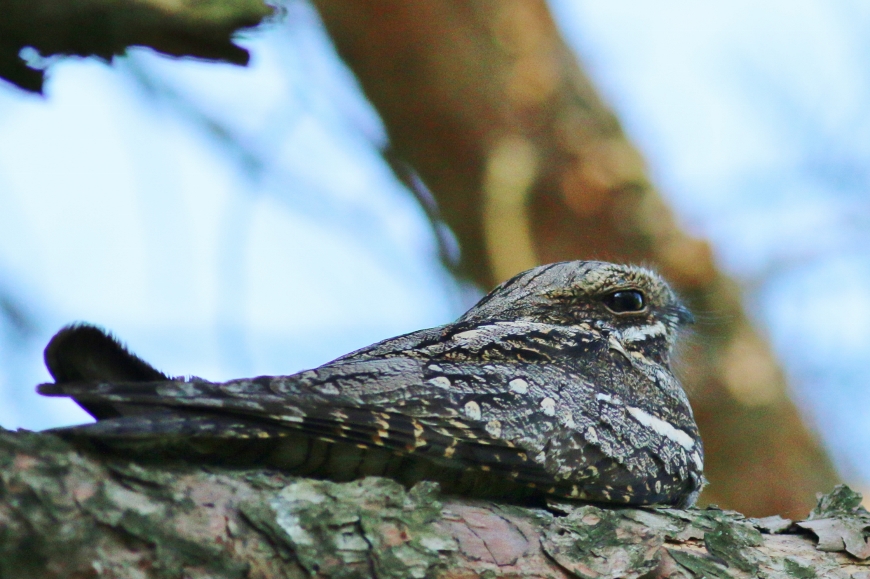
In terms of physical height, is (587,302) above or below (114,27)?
above

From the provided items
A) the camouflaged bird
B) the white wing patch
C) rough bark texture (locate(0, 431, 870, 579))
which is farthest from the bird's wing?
the white wing patch

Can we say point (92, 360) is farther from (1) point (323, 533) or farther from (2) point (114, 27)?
(2) point (114, 27)

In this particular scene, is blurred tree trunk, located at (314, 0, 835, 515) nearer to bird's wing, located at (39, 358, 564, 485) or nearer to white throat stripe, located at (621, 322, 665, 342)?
white throat stripe, located at (621, 322, 665, 342)

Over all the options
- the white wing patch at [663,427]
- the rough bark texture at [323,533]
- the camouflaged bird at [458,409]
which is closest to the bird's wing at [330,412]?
the camouflaged bird at [458,409]

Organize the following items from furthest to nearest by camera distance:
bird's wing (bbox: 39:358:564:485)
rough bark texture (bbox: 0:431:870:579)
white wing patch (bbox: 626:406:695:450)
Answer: white wing patch (bbox: 626:406:695:450)
bird's wing (bbox: 39:358:564:485)
rough bark texture (bbox: 0:431:870:579)

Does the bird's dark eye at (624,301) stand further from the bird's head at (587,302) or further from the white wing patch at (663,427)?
the white wing patch at (663,427)

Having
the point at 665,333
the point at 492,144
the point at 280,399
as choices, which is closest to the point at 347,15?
the point at 492,144

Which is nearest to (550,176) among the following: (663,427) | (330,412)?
(663,427)
